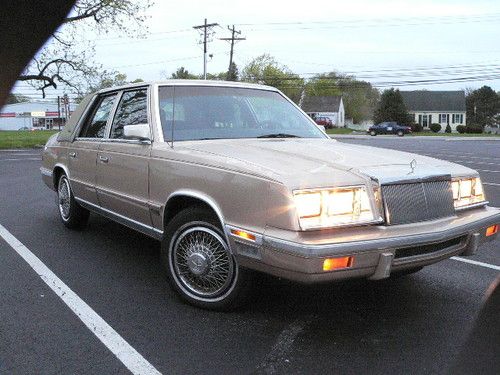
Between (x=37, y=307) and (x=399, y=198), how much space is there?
263cm

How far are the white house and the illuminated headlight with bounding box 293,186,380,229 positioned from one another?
9151 centimetres

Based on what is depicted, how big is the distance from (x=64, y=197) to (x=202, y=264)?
3.18 meters

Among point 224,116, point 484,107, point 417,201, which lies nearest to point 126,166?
point 224,116

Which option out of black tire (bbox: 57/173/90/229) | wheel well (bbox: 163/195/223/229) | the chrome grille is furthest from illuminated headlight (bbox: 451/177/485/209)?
black tire (bbox: 57/173/90/229)

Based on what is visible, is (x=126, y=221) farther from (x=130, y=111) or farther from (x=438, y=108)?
(x=438, y=108)

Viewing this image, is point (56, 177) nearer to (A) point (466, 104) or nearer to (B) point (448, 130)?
(B) point (448, 130)

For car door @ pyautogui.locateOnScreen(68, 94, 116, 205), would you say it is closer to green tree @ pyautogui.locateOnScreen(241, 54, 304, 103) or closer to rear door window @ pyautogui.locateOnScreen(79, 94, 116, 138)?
rear door window @ pyautogui.locateOnScreen(79, 94, 116, 138)

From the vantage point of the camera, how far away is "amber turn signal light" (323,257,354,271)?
116 inches

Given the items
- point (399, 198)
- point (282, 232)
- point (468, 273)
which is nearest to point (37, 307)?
point (282, 232)

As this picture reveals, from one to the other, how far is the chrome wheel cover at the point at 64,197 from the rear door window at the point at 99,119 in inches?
28.1

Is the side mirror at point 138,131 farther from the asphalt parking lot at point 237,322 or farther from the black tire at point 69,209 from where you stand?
the black tire at point 69,209

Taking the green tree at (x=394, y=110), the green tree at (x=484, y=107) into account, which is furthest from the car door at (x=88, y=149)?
the green tree at (x=484, y=107)

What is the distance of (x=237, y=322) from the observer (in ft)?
11.6

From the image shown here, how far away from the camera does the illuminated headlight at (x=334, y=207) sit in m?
3.04
